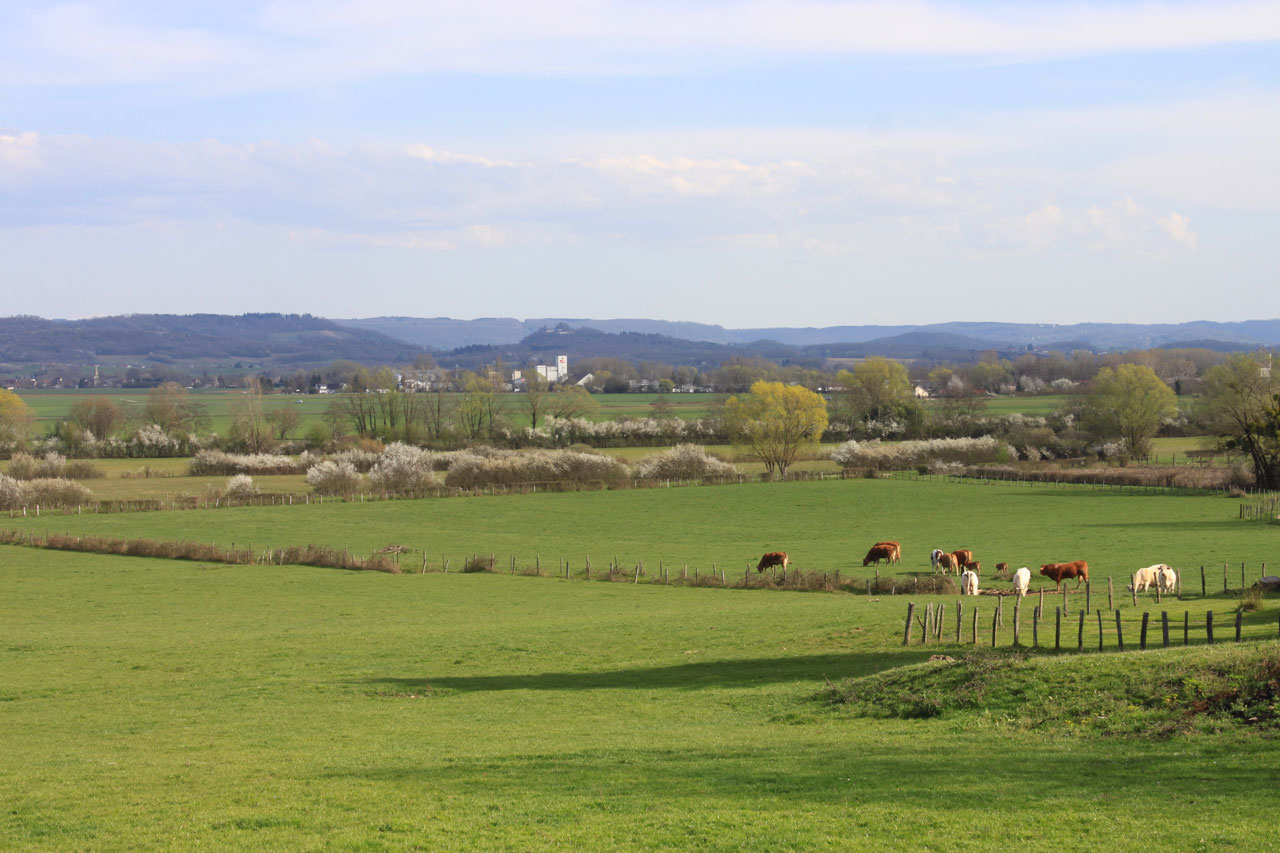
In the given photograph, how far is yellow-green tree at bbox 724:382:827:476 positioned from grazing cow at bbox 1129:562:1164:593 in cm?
6212

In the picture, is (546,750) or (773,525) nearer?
(546,750)

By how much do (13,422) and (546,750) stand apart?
352 feet

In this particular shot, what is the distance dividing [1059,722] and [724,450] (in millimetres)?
91437

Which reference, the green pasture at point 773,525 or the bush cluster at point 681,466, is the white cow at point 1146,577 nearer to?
the green pasture at point 773,525

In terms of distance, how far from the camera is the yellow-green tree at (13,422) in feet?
337

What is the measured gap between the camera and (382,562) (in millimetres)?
46250

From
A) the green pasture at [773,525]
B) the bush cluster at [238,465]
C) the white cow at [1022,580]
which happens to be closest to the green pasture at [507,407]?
the bush cluster at [238,465]

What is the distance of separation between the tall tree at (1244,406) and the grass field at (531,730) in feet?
85.3

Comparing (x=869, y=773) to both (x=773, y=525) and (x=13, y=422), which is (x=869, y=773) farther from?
(x=13, y=422)

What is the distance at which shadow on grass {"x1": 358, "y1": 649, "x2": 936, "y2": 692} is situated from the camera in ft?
74.4

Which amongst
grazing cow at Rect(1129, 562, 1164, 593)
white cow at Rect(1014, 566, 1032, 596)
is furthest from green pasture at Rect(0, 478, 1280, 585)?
white cow at Rect(1014, 566, 1032, 596)

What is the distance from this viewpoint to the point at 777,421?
9644cm

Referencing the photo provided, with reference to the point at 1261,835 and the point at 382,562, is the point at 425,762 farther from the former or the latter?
the point at 382,562

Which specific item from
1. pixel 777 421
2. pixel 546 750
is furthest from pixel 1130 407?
pixel 546 750
